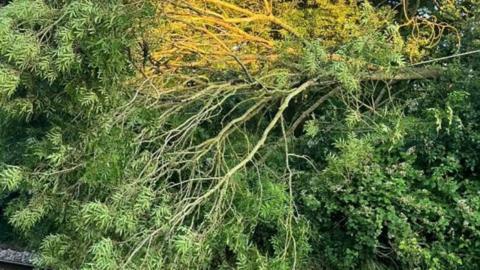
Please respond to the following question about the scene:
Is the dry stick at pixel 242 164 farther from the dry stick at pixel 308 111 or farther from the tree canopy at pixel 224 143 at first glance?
the dry stick at pixel 308 111

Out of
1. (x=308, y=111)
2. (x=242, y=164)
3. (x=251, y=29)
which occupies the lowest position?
(x=308, y=111)

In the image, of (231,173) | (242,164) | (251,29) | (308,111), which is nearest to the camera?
(231,173)

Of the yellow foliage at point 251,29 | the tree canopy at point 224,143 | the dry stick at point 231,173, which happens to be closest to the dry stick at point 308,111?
the tree canopy at point 224,143

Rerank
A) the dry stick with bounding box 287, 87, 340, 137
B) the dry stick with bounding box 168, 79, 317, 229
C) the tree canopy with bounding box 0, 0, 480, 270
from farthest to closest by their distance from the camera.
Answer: the dry stick with bounding box 287, 87, 340, 137 → the dry stick with bounding box 168, 79, 317, 229 → the tree canopy with bounding box 0, 0, 480, 270

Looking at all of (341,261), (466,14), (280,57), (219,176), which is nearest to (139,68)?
(219,176)

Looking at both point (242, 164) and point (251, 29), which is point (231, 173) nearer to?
point (242, 164)

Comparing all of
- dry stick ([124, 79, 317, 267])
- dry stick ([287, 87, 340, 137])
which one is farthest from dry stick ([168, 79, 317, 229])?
dry stick ([287, 87, 340, 137])

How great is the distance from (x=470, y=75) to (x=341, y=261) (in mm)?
2034

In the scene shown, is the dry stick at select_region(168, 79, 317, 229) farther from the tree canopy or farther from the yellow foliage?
the yellow foliage

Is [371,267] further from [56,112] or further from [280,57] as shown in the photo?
[56,112]

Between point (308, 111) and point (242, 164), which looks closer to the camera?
point (242, 164)

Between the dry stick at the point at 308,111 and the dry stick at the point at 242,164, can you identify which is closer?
the dry stick at the point at 242,164

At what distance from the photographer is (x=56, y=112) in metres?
4.01

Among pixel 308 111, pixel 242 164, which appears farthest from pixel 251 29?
pixel 242 164
